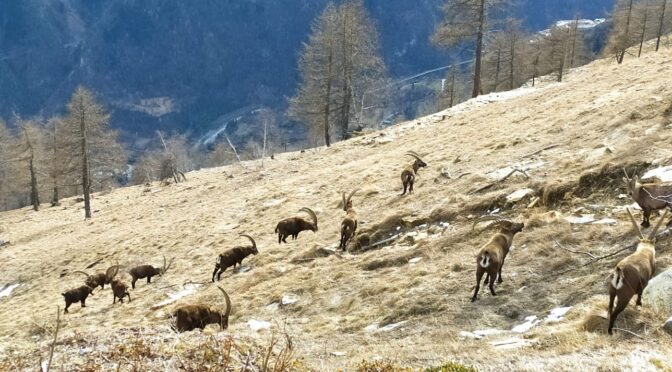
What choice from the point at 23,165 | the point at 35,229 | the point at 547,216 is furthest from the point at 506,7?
the point at 23,165

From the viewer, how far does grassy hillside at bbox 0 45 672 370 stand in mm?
6832

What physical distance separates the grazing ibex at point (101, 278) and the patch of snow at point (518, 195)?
12615 mm

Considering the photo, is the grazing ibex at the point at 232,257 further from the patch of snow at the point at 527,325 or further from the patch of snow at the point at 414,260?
the patch of snow at the point at 527,325

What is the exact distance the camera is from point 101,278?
58.6ft

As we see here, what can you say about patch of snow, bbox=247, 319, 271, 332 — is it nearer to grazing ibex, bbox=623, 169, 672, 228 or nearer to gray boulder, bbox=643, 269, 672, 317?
gray boulder, bbox=643, 269, 672, 317

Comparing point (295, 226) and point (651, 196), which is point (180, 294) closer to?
point (295, 226)

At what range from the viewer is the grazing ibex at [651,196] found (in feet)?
28.5

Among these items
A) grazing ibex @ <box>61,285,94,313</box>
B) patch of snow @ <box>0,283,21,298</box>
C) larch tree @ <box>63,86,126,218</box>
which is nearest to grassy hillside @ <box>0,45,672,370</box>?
patch of snow @ <box>0,283,21,298</box>

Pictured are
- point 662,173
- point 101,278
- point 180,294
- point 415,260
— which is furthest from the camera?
point 101,278

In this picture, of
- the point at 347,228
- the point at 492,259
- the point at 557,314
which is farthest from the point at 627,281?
the point at 347,228

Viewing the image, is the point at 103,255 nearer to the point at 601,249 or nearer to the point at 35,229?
the point at 35,229

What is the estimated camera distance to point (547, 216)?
10.6 metres

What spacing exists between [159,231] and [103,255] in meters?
2.52

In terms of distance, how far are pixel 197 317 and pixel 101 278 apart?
9.21 m
